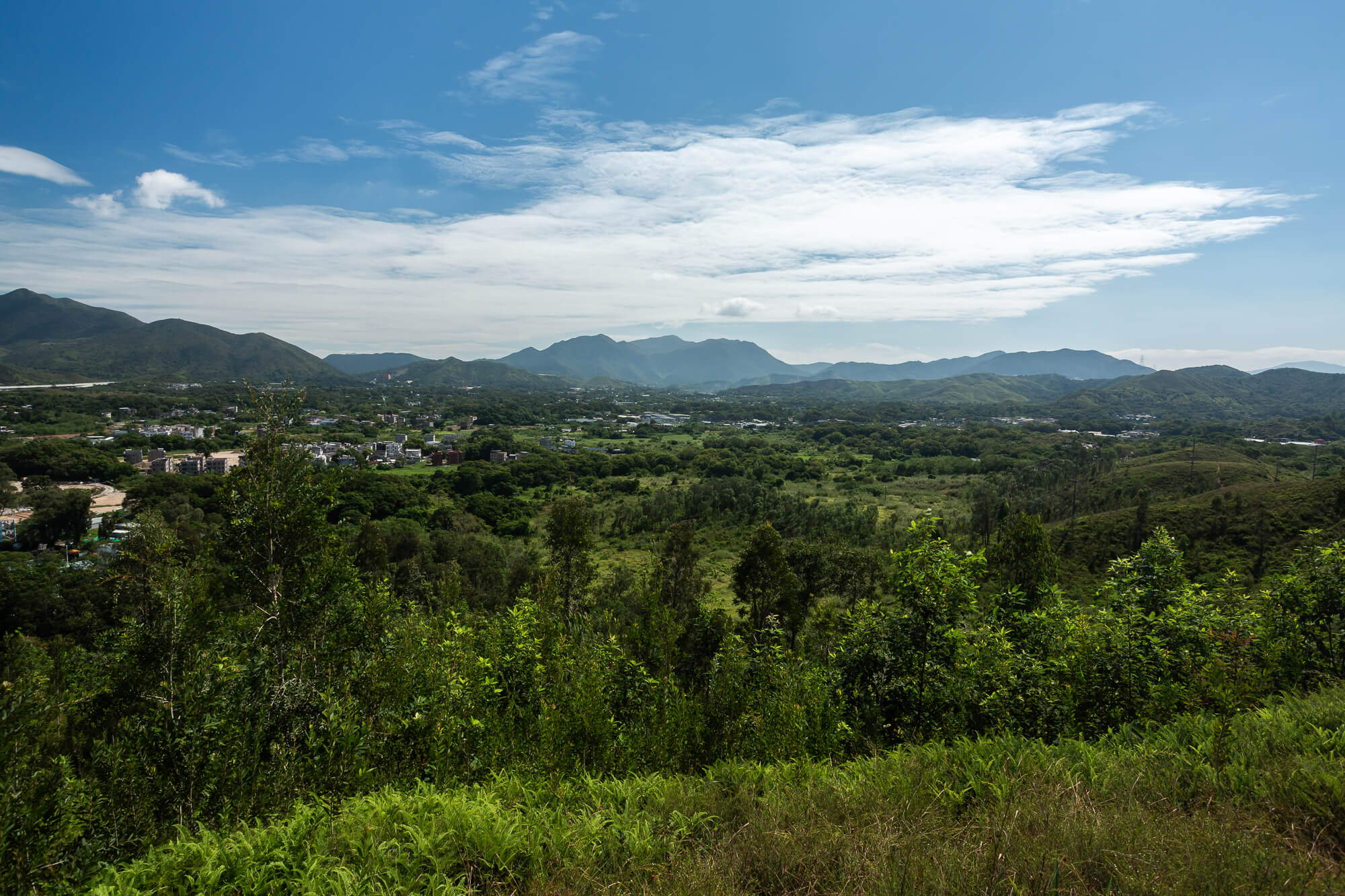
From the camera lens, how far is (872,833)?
376cm

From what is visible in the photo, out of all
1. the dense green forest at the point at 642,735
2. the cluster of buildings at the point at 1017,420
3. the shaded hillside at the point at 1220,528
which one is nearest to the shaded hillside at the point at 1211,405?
the cluster of buildings at the point at 1017,420

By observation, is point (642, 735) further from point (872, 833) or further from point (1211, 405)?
point (1211, 405)

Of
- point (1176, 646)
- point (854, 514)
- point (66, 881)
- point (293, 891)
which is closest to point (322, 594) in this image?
point (66, 881)

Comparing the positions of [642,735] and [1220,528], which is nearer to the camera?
[642,735]

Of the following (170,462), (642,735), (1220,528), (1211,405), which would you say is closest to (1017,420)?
(1211,405)

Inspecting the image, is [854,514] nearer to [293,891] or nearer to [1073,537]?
[1073,537]

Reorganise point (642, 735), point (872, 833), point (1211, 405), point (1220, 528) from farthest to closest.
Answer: point (1211, 405) → point (1220, 528) → point (642, 735) → point (872, 833)

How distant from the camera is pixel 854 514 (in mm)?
52594

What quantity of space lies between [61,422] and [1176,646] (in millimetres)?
130861

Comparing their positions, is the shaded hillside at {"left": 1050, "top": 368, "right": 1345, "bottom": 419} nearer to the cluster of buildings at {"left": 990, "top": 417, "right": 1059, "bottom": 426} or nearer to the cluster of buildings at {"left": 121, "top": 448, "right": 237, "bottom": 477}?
the cluster of buildings at {"left": 990, "top": 417, "right": 1059, "bottom": 426}

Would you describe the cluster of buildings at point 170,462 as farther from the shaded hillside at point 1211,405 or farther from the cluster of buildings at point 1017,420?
the shaded hillside at point 1211,405

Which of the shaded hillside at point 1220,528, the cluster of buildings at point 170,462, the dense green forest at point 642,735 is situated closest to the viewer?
the dense green forest at point 642,735

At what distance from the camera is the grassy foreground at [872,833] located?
3.32 m

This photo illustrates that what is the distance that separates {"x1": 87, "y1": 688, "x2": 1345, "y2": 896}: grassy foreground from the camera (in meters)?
3.32
